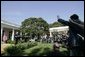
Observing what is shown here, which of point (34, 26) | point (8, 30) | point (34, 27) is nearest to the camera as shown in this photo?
point (8, 30)

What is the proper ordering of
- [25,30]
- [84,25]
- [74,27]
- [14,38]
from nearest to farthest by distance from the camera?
[84,25]
[74,27]
[14,38]
[25,30]

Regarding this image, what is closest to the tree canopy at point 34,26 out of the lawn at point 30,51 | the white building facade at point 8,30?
the white building facade at point 8,30

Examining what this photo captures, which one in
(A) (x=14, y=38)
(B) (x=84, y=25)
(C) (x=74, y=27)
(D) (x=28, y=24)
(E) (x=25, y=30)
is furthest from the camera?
(D) (x=28, y=24)

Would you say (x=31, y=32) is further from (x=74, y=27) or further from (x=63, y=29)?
(x=74, y=27)

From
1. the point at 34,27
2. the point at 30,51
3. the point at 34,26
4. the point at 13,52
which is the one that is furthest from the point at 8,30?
the point at 13,52

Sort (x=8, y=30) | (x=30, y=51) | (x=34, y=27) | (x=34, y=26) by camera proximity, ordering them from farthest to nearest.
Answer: (x=34, y=26)
(x=34, y=27)
(x=8, y=30)
(x=30, y=51)

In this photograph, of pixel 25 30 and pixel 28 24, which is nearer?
pixel 25 30

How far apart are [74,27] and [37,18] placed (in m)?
38.2

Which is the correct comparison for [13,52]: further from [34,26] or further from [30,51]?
[34,26]

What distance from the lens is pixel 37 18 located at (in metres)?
47.6

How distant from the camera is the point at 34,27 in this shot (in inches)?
1703

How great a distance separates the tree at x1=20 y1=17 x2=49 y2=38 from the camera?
136 feet

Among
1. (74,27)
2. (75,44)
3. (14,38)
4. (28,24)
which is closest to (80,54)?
(75,44)

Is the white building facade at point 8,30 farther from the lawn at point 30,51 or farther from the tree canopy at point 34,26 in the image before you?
the lawn at point 30,51
